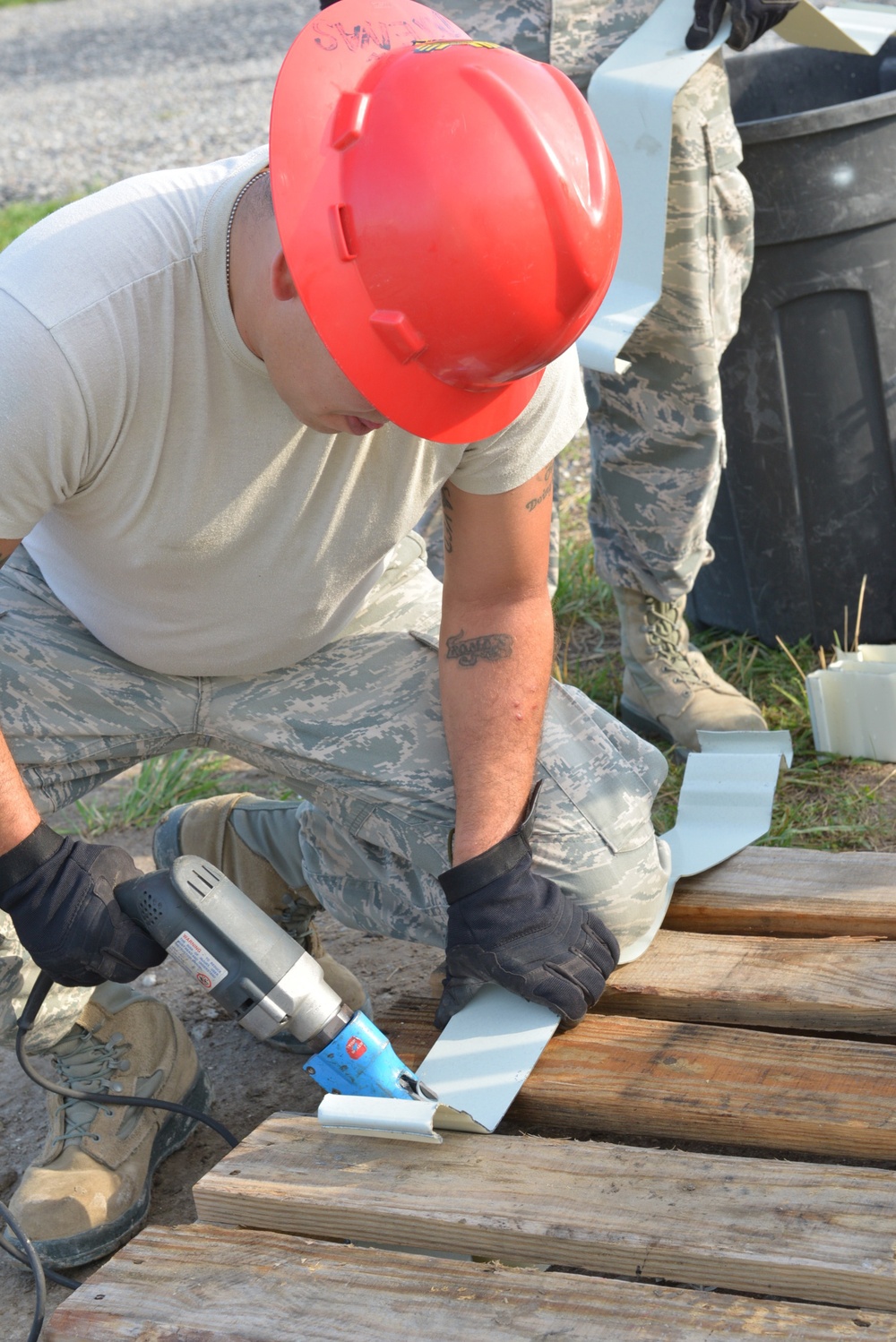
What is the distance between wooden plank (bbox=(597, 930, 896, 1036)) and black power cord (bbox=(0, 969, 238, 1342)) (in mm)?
686

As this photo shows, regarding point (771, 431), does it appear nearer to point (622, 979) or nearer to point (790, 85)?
point (790, 85)

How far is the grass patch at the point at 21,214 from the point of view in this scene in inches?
301

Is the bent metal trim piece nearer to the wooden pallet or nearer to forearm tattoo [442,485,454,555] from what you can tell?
the wooden pallet

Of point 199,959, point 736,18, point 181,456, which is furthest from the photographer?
point 736,18

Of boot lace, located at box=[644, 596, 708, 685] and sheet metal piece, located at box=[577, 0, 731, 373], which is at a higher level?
sheet metal piece, located at box=[577, 0, 731, 373]

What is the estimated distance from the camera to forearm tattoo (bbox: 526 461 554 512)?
2.11m

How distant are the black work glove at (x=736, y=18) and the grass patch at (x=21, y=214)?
563 cm

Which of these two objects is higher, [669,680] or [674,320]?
[674,320]

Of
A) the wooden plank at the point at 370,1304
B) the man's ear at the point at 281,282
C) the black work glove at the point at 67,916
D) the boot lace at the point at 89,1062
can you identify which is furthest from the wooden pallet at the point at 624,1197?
the man's ear at the point at 281,282

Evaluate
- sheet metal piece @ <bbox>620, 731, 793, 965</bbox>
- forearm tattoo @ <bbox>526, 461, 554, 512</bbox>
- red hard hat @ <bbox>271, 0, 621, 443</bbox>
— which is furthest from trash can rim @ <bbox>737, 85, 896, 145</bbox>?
red hard hat @ <bbox>271, 0, 621, 443</bbox>

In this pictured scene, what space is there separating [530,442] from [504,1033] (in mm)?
897

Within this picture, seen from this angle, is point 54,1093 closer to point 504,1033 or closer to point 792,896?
point 504,1033

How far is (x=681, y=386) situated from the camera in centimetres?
279

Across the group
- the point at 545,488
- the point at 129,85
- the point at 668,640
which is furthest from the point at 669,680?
the point at 129,85
